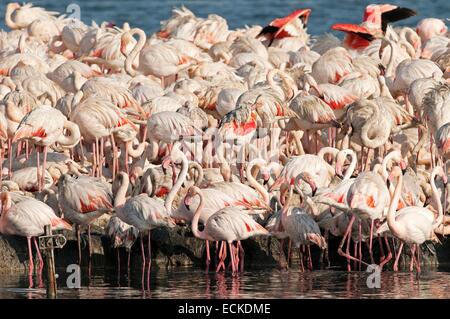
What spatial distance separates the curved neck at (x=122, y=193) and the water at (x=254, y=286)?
586mm

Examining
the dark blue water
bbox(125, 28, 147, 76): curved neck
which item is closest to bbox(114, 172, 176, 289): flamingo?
bbox(125, 28, 147, 76): curved neck

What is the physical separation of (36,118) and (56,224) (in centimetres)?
164

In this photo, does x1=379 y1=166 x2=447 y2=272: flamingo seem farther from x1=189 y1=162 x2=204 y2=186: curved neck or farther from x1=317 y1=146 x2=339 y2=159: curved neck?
x1=189 y1=162 x2=204 y2=186: curved neck

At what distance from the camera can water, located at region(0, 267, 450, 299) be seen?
10.7 m

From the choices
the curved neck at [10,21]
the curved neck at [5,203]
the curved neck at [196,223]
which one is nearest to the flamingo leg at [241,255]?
the curved neck at [196,223]

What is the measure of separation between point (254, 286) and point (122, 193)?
1595mm

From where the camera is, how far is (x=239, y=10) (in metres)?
42.0

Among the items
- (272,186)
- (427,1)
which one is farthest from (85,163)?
(427,1)

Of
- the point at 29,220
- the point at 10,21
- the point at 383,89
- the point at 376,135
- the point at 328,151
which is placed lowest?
the point at 29,220

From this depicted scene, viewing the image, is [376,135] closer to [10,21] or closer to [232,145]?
[232,145]

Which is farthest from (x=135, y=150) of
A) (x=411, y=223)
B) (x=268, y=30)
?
(x=268, y=30)

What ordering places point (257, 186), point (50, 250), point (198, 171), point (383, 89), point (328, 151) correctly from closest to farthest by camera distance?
point (50, 250)
point (257, 186)
point (198, 171)
point (328, 151)
point (383, 89)

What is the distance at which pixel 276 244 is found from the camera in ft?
40.3
